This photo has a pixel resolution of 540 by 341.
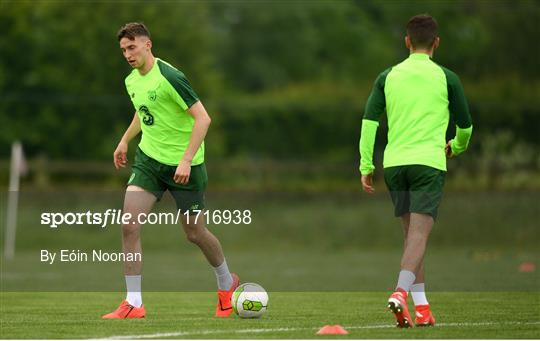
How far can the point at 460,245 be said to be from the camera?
98.9 feet

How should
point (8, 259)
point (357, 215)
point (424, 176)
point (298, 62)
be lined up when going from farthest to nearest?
point (298, 62), point (357, 215), point (8, 259), point (424, 176)

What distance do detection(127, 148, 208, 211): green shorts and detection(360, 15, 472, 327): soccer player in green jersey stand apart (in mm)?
1739

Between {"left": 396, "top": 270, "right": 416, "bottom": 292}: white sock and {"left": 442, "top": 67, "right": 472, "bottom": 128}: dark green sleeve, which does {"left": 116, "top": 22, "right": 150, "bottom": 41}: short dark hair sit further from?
{"left": 396, "top": 270, "right": 416, "bottom": 292}: white sock

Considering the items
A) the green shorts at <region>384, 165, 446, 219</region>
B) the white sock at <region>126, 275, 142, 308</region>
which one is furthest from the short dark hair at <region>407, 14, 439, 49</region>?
the white sock at <region>126, 275, 142, 308</region>

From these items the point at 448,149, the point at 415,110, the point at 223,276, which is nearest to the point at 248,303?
the point at 223,276

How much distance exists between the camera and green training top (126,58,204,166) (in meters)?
10.8

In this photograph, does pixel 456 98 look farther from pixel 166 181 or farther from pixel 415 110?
pixel 166 181

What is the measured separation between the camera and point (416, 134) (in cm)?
954

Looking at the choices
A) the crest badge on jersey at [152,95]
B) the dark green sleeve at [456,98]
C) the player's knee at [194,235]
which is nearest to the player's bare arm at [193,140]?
the crest badge on jersey at [152,95]

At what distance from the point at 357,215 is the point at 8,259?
10428mm

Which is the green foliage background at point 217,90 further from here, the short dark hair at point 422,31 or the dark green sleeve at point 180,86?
the short dark hair at point 422,31

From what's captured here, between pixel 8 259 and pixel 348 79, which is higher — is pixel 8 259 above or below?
below

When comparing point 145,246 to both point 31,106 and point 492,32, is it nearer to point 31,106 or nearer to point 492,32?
point 31,106

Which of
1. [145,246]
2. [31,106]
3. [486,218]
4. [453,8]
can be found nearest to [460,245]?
[486,218]
